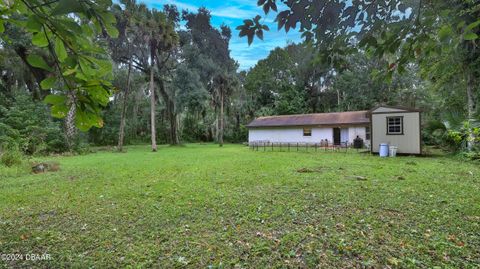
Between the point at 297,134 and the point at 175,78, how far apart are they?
10261 millimetres

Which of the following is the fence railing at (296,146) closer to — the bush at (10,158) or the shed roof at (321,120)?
the shed roof at (321,120)

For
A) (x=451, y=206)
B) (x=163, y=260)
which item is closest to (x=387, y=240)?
(x=451, y=206)

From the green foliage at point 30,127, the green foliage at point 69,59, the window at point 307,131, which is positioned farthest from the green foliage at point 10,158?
the window at point 307,131

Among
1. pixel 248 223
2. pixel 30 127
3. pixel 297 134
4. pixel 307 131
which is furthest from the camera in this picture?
pixel 297 134

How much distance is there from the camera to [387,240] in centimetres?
284

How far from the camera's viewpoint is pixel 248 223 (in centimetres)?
340

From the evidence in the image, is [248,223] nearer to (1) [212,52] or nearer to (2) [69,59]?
(2) [69,59]

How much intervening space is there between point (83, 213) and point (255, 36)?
12.6ft

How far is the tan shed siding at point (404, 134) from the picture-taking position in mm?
11516

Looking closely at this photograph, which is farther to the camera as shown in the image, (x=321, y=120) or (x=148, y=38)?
(x=321, y=120)

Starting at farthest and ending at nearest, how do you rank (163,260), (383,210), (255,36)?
1. (383,210)
2. (163,260)
3. (255,36)

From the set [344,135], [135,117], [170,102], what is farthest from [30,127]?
[344,135]

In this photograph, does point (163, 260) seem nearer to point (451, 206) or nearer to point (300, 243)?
point (300, 243)

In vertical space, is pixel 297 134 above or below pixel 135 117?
below
